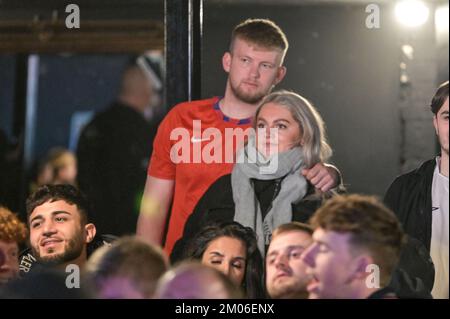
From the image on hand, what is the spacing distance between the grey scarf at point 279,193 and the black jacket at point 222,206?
22 mm

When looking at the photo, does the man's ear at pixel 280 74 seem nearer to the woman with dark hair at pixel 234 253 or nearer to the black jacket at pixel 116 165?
the woman with dark hair at pixel 234 253

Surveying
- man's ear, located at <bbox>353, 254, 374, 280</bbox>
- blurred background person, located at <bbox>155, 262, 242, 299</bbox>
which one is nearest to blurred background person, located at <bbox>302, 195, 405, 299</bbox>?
man's ear, located at <bbox>353, 254, 374, 280</bbox>

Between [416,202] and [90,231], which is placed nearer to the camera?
[416,202]

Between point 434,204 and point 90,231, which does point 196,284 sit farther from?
point 434,204

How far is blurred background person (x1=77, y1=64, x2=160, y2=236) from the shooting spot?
13.1 feet

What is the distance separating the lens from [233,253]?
3076mm

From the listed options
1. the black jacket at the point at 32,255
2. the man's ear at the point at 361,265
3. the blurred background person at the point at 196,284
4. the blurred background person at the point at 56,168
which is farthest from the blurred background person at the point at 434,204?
the blurred background person at the point at 56,168

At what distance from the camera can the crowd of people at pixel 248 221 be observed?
9.04 ft

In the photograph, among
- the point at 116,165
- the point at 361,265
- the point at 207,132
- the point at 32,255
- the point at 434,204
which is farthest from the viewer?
the point at 116,165

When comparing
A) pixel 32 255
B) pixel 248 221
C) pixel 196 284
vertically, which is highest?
pixel 248 221

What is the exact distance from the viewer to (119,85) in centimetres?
486

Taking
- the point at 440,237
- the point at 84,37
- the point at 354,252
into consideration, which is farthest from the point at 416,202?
the point at 84,37

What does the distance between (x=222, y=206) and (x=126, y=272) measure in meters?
0.66

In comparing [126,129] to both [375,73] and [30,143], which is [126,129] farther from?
[375,73]
